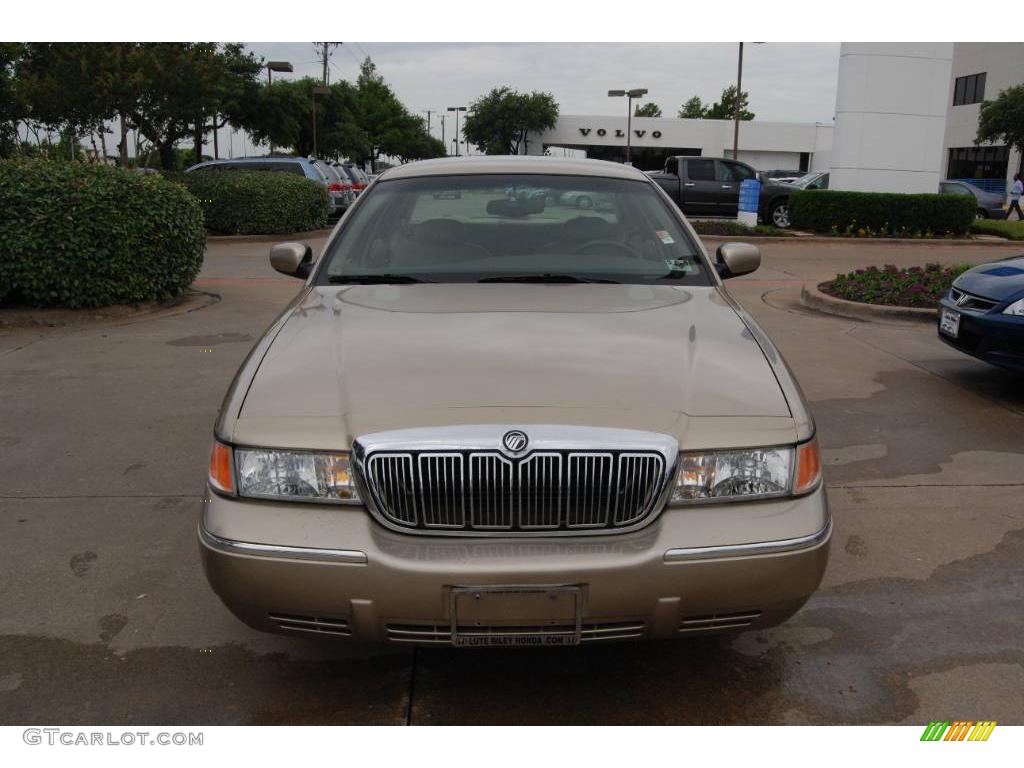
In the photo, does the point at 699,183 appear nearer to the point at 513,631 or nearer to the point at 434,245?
the point at 434,245

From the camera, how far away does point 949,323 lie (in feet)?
22.3

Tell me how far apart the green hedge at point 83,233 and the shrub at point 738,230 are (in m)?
12.3

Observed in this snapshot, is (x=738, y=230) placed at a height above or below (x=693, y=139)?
below

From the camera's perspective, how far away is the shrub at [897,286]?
9.94 meters

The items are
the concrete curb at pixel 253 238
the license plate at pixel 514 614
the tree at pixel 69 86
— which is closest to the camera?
the license plate at pixel 514 614

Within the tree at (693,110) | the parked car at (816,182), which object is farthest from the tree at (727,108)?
the parked car at (816,182)

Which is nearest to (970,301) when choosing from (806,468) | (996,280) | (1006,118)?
(996,280)

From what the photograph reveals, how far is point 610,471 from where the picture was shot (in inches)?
99.8

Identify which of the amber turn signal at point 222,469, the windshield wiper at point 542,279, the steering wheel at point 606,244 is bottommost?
the amber turn signal at point 222,469

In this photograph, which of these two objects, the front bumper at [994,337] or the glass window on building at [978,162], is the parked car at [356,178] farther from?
the glass window on building at [978,162]

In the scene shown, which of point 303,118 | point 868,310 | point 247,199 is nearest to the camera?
point 868,310

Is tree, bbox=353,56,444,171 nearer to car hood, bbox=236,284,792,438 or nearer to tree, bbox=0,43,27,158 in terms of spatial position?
tree, bbox=0,43,27,158

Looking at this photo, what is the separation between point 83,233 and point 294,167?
14048mm

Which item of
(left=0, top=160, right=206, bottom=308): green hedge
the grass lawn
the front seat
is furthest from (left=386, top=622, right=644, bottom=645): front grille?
the grass lawn
